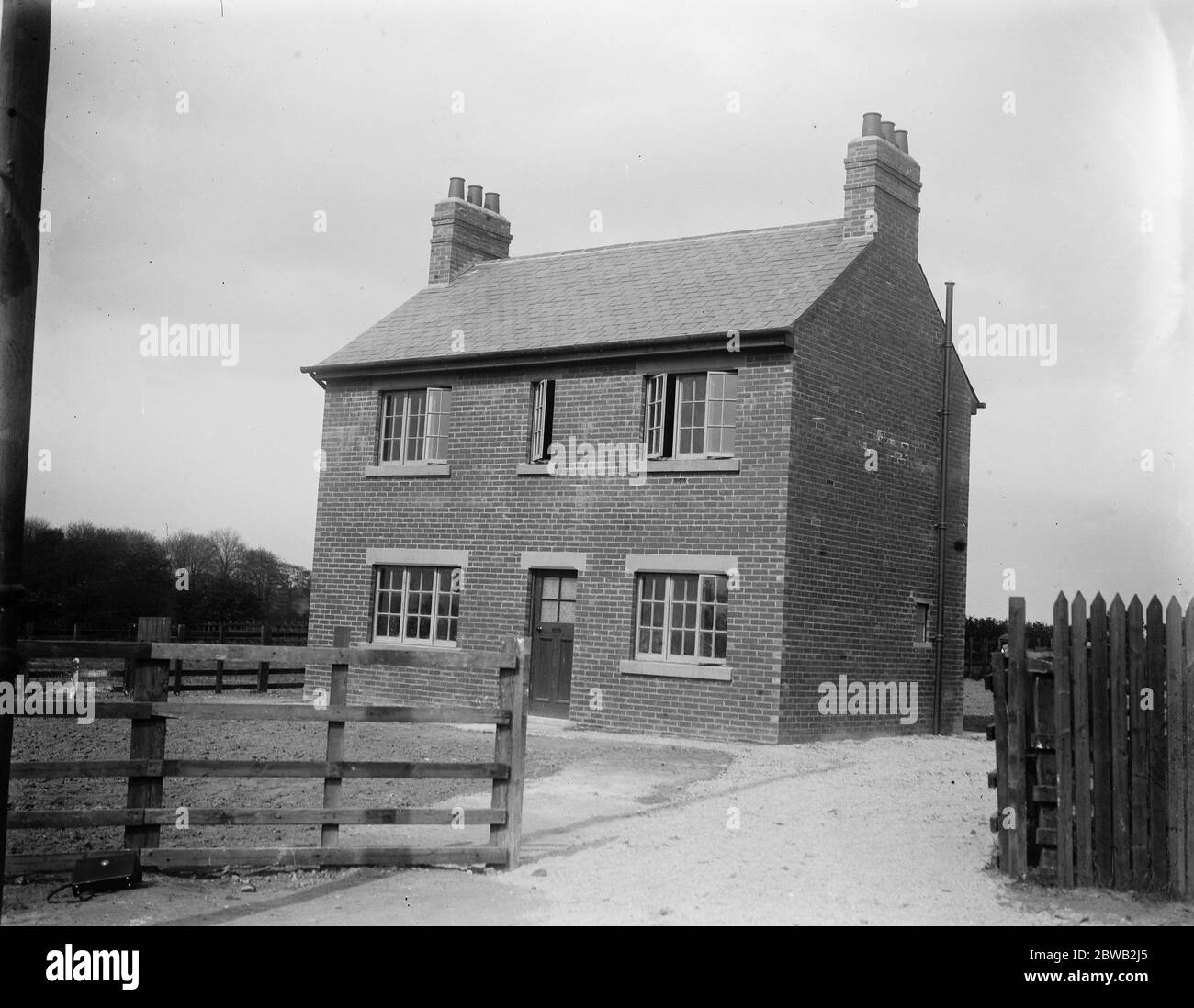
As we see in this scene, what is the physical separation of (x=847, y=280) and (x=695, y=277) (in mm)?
2905

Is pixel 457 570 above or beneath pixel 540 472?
beneath

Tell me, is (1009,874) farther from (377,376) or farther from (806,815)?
(377,376)

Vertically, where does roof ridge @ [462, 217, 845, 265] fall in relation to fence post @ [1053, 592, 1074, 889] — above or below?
above

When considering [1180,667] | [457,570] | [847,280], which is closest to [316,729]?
[457,570]

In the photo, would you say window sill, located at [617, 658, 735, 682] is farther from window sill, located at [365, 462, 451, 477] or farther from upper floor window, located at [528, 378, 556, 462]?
window sill, located at [365, 462, 451, 477]

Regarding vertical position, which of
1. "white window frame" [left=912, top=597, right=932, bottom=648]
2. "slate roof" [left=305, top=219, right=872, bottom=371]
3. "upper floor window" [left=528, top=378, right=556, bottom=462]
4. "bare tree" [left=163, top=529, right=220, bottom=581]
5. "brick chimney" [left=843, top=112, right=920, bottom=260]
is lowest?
"white window frame" [left=912, top=597, right=932, bottom=648]

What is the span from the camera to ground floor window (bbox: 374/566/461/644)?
20.5m

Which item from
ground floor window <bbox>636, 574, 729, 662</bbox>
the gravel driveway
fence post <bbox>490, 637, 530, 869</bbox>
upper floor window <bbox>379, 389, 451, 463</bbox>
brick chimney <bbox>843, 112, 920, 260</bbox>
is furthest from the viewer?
upper floor window <bbox>379, 389, 451, 463</bbox>

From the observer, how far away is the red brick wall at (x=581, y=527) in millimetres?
17422

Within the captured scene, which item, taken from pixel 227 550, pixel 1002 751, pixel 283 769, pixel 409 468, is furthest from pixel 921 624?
pixel 227 550

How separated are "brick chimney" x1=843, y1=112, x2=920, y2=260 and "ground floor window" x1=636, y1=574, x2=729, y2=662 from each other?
21.7ft

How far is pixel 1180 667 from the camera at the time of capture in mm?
7879


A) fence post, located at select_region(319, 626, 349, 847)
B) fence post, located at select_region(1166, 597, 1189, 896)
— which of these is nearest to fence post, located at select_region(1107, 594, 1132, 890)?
fence post, located at select_region(1166, 597, 1189, 896)

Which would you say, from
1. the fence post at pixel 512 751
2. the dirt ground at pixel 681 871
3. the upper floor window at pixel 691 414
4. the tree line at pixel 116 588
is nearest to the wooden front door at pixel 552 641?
the upper floor window at pixel 691 414
